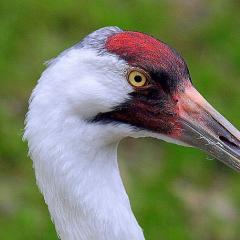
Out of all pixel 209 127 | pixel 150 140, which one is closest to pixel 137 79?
pixel 209 127

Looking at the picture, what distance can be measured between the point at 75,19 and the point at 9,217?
6.79 ft

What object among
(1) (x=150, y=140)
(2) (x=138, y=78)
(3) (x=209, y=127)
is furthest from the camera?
(1) (x=150, y=140)

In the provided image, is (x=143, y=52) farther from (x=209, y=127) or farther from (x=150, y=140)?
(x=150, y=140)

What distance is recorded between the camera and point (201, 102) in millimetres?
4375

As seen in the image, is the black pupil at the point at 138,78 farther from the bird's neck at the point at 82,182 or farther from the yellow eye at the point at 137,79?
the bird's neck at the point at 82,182

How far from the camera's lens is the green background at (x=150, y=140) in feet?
22.8

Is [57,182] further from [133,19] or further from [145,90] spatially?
[133,19]

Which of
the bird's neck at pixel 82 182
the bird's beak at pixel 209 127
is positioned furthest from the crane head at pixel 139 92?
the bird's neck at pixel 82 182

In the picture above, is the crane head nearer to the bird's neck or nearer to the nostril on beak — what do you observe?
the nostril on beak

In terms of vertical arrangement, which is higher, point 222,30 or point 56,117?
point 222,30

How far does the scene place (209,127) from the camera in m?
4.36

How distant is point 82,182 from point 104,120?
0.98 ft

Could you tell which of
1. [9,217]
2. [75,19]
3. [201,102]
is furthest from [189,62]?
[201,102]

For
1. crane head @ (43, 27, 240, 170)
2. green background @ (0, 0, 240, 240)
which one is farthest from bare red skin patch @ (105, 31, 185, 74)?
green background @ (0, 0, 240, 240)
